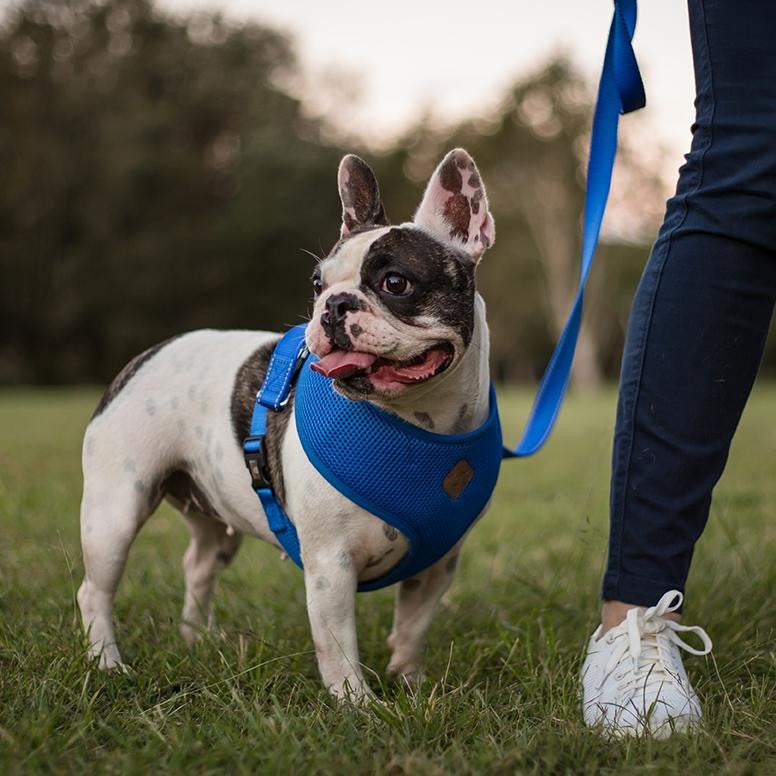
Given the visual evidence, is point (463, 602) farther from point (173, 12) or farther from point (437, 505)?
point (173, 12)

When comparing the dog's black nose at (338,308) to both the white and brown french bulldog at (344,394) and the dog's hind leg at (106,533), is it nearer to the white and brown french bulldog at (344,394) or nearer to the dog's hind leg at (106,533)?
the white and brown french bulldog at (344,394)

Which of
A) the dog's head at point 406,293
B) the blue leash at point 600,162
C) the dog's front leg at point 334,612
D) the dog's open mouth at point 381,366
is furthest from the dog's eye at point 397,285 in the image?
the dog's front leg at point 334,612

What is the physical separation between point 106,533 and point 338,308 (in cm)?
107

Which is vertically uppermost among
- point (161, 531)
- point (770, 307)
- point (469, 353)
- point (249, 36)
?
point (249, 36)

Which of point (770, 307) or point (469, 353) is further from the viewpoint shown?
point (469, 353)

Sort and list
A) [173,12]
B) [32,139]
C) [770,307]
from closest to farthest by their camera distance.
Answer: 1. [770,307]
2. [32,139]
3. [173,12]

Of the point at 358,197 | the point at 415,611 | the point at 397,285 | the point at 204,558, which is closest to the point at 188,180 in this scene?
the point at 204,558

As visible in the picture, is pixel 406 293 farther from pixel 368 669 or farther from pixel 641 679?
pixel 641 679

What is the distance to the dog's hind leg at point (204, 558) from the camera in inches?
128

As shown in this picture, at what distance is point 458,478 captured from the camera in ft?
7.91

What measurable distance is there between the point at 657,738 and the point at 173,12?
103 ft

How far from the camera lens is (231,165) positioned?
106 ft

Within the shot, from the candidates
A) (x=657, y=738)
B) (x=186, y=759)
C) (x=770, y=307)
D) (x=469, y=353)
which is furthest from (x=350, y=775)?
(x=770, y=307)

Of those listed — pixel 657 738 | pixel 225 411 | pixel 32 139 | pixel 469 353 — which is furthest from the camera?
pixel 32 139
